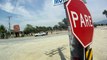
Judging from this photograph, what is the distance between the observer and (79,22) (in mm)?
2869

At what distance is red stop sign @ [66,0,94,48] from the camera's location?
2.71m

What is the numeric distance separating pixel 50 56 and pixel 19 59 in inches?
66.6

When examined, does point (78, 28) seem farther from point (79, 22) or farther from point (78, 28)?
point (79, 22)

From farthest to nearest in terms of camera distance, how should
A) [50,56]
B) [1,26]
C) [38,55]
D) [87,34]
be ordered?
[1,26] < [38,55] < [50,56] < [87,34]

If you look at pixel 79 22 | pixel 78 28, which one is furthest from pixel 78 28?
pixel 79 22

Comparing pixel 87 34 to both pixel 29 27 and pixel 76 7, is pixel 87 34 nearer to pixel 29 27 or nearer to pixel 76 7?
pixel 76 7

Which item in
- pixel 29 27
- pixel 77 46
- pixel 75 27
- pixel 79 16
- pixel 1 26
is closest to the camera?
pixel 75 27

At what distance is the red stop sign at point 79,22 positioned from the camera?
2.71 m

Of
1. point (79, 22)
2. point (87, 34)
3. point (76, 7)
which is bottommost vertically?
point (87, 34)

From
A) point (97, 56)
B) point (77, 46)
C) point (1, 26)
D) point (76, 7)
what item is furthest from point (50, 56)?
point (1, 26)

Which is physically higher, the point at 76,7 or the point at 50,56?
the point at 76,7

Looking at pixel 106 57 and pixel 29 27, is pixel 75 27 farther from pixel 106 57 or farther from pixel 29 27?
pixel 29 27

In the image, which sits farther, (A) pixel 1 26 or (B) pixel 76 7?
(A) pixel 1 26

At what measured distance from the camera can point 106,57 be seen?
9.18 metres
